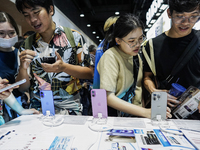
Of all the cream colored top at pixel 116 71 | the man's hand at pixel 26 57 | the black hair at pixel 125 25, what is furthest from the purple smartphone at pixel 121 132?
the man's hand at pixel 26 57

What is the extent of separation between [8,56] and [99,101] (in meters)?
0.96

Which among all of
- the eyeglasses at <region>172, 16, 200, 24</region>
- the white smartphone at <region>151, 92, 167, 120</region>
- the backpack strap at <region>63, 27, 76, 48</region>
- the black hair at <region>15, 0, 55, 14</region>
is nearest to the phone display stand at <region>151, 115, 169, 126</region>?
Result: the white smartphone at <region>151, 92, 167, 120</region>

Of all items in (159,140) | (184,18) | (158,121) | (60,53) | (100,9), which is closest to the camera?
(159,140)

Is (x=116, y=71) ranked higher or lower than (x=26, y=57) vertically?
lower

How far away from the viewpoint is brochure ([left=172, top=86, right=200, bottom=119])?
3.35 ft

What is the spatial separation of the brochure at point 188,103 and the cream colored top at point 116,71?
42 cm

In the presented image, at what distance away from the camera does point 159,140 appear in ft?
2.54

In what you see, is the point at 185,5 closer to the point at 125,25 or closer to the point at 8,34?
the point at 125,25

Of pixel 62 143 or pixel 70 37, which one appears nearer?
pixel 62 143

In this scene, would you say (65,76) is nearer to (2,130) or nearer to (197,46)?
(2,130)

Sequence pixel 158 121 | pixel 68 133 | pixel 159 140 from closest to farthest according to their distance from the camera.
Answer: pixel 159 140
pixel 68 133
pixel 158 121

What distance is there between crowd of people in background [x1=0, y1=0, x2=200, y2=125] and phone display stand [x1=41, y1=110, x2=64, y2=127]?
0.19m

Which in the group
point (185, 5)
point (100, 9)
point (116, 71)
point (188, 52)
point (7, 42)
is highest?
point (100, 9)

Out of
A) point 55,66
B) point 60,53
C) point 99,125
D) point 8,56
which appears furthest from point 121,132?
point 8,56
